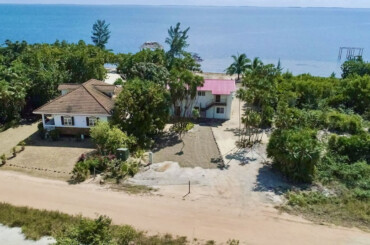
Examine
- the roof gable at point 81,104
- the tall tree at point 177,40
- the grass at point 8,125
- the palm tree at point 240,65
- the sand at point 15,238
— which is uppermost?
the tall tree at point 177,40

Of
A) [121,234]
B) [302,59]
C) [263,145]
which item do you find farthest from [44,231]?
[302,59]

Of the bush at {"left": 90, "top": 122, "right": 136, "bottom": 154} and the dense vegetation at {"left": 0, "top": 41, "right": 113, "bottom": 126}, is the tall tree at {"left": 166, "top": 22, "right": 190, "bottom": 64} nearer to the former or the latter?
the dense vegetation at {"left": 0, "top": 41, "right": 113, "bottom": 126}

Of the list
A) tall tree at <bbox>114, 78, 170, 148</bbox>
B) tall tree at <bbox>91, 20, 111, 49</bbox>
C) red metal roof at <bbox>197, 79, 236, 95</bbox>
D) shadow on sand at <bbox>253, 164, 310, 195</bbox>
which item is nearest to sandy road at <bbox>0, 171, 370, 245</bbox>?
shadow on sand at <bbox>253, 164, 310, 195</bbox>

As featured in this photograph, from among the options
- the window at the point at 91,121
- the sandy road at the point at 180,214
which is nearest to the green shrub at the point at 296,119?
the sandy road at the point at 180,214

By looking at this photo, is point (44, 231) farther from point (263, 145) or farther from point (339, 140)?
point (339, 140)

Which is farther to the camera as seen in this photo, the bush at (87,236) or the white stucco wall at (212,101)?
the white stucco wall at (212,101)

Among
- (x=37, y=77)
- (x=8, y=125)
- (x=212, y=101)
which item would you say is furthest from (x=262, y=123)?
(x=8, y=125)

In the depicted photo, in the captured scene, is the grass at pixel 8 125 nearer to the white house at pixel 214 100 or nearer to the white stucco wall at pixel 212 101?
the white stucco wall at pixel 212 101
